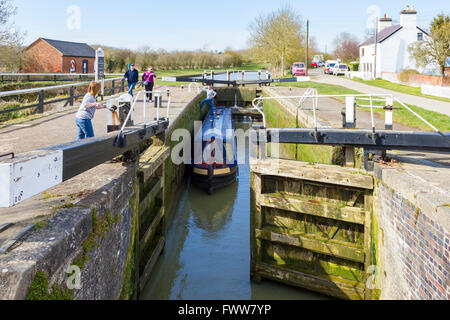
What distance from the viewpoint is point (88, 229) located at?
4.12 metres

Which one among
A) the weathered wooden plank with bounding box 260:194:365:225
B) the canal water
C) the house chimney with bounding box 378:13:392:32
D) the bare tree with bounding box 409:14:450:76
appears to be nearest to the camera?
the weathered wooden plank with bounding box 260:194:365:225

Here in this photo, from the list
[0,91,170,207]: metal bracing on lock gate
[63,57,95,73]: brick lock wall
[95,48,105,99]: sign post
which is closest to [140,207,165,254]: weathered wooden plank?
[0,91,170,207]: metal bracing on lock gate

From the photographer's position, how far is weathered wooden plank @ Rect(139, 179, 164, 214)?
7.03 meters

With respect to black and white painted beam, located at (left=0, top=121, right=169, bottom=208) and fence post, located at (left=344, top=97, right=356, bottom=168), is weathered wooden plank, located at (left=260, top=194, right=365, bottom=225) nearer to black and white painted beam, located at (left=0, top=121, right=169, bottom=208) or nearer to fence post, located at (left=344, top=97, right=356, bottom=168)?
fence post, located at (left=344, top=97, right=356, bottom=168)

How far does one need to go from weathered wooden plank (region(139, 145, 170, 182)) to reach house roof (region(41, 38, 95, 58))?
116ft

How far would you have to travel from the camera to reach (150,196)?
25.5 feet

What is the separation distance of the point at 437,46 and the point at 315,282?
114 feet

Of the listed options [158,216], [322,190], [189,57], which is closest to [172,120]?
[158,216]

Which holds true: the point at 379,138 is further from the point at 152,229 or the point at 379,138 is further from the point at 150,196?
the point at 152,229

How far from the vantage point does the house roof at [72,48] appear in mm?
39334

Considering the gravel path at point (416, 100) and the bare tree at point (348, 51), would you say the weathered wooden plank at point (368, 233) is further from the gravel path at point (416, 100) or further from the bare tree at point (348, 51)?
the bare tree at point (348, 51)

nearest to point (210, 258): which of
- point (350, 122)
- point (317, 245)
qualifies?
point (317, 245)

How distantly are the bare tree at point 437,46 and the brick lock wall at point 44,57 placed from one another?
36369 millimetres

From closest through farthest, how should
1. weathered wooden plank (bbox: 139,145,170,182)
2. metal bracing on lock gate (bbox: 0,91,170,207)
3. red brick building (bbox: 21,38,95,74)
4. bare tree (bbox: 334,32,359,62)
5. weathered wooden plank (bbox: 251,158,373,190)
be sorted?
metal bracing on lock gate (bbox: 0,91,170,207)
weathered wooden plank (bbox: 251,158,373,190)
weathered wooden plank (bbox: 139,145,170,182)
red brick building (bbox: 21,38,95,74)
bare tree (bbox: 334,32,359,62)
